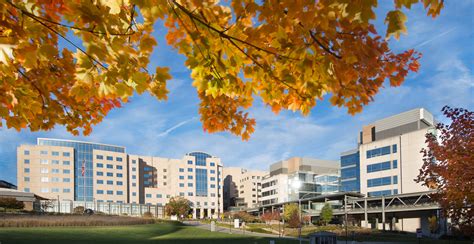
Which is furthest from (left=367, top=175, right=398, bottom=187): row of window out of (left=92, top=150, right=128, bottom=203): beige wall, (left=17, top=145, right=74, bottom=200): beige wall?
(left=17, top=145, right=74, bottom=200): beige wall

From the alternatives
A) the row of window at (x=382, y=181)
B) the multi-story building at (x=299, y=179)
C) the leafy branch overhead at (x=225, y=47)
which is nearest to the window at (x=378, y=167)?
the row of window at (x=382, y=181)

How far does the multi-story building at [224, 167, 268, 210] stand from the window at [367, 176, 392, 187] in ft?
248

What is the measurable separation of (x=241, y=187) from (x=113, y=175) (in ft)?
186

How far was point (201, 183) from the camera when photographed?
120562 millimetres

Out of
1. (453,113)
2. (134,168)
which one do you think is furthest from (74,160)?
(453,113)

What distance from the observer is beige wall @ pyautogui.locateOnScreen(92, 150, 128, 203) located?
104 metres

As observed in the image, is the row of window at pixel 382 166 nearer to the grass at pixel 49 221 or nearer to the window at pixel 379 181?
the window at pixel 379 181

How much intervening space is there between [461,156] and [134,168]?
111459 mm

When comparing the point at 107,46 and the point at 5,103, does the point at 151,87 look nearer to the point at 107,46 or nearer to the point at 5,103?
the point at 107,46

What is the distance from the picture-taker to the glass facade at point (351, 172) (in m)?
78.1

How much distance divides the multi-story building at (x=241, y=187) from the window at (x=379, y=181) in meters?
75.5

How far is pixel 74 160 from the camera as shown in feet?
337

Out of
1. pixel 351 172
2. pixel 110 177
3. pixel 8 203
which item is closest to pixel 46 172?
pixel 110 177

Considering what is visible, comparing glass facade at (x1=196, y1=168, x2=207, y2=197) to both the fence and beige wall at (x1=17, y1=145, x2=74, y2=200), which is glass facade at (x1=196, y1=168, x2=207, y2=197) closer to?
the fence
